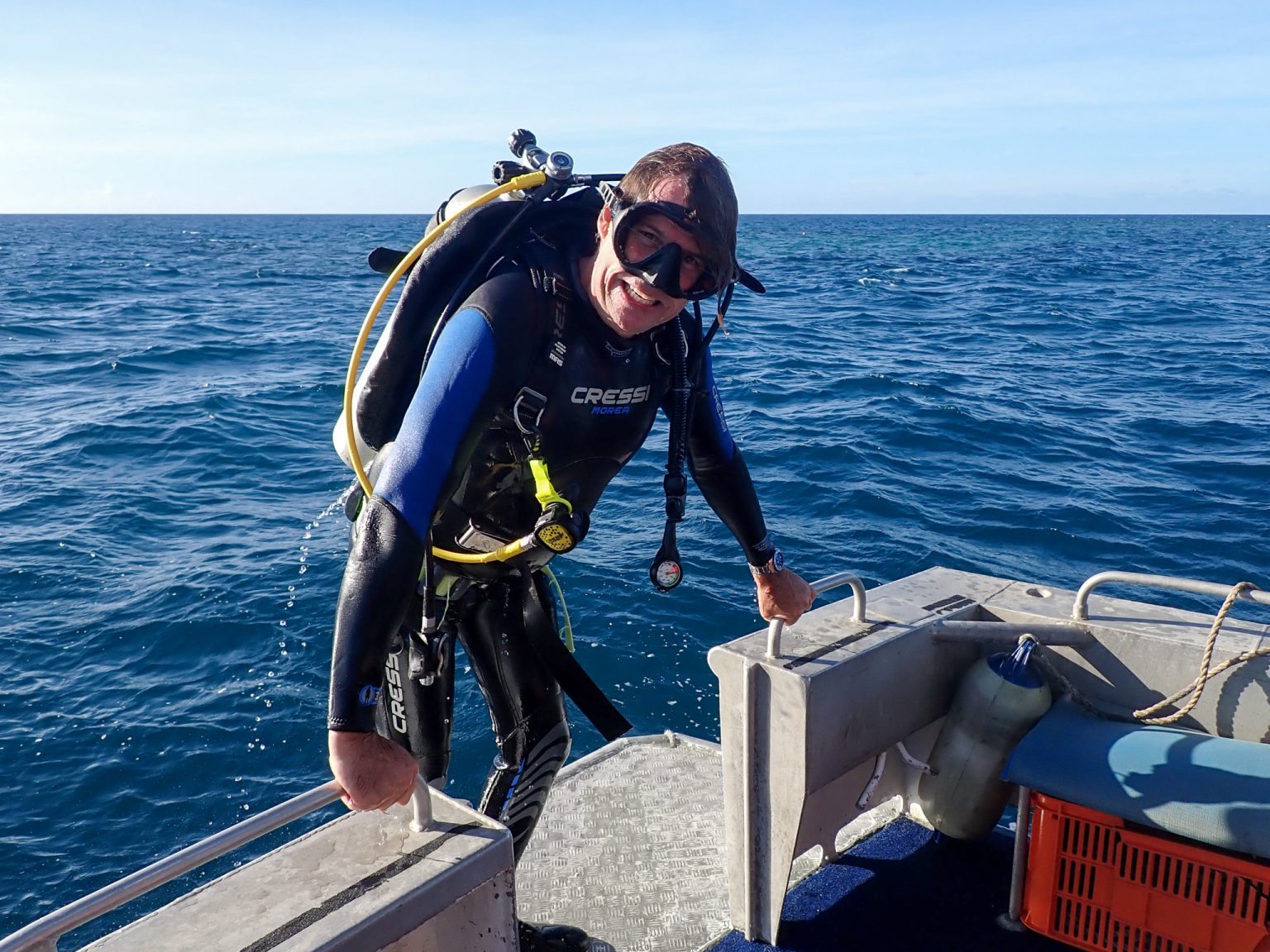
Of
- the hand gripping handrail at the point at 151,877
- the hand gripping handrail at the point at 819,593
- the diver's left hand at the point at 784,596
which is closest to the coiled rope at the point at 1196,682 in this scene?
the hand gripping handrail at the point at 819,593

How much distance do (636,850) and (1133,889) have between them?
72.3 inches

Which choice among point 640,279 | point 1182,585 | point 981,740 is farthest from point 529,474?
point 1182,585

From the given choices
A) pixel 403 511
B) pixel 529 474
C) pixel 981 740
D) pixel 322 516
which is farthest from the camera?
pixel 322 516

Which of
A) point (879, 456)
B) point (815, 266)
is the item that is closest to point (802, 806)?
point (879, 456)

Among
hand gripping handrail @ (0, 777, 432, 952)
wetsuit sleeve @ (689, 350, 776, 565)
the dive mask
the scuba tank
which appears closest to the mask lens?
the dive mask

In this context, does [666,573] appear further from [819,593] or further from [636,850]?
[636,850]

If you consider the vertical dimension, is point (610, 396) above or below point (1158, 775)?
above

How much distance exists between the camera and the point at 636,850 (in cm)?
405

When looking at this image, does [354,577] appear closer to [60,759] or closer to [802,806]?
[802,806]

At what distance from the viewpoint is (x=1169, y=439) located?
530 inches

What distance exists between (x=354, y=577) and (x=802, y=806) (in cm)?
181

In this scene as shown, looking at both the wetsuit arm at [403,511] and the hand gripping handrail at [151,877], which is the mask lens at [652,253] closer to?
the wetsuit arm at [403,511]

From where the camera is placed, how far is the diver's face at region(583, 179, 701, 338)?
95.6 inches

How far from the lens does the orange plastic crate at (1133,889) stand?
9.53ft
